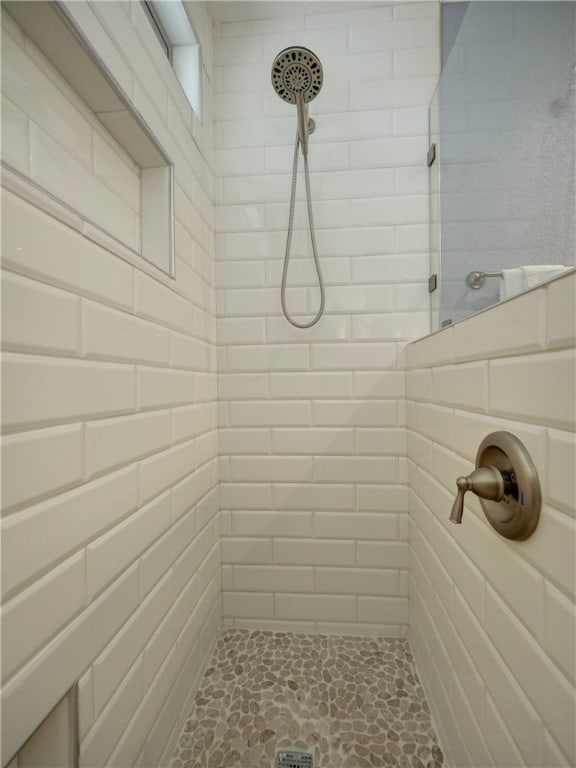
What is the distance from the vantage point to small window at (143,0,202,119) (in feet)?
3.49

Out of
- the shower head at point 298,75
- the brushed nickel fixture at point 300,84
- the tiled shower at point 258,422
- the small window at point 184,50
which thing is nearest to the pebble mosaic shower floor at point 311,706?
the tiled shower at point 258,422

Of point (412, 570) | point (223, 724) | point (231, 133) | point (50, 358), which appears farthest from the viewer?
point (231, 133)

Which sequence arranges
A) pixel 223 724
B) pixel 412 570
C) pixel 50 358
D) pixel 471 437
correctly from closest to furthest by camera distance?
pixel 50 358 → pixel 471 437 → pixel 223 724 → pixel 412 570

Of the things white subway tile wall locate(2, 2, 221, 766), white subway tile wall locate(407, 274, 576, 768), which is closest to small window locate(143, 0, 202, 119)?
white subway tile wall locate(2, 2, 221, 766)

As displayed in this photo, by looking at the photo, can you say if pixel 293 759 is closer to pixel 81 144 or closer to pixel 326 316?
pixel 326 316

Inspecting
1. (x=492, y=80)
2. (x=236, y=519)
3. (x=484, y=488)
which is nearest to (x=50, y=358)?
(x=484, y=488)

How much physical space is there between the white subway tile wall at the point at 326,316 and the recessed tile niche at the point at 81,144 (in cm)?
40

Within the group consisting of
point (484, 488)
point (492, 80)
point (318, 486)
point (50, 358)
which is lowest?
point (318, 486)

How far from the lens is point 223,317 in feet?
4.22

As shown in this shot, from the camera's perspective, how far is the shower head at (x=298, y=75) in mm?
940

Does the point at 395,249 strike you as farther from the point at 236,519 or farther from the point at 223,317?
the point at 236,519

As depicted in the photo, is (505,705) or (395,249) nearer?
(505,705)

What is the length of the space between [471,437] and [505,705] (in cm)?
42

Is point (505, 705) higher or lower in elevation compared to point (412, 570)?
higher
